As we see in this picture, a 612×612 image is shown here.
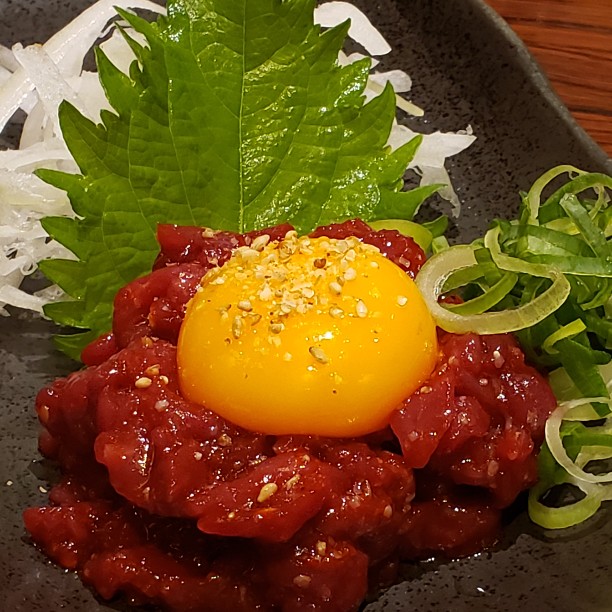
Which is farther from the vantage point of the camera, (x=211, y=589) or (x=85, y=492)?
(x=85, y=492)

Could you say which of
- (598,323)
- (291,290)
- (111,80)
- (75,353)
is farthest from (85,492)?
(598,323)

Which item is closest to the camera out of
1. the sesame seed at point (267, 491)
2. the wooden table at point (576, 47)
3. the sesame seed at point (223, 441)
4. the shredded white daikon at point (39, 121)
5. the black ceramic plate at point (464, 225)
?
the sesame seed at point (267, 491)

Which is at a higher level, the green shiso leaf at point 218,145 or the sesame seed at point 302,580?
the green shiso leaf at point 218,145

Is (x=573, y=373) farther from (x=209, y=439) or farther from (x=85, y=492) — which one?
(x=85, y=492)

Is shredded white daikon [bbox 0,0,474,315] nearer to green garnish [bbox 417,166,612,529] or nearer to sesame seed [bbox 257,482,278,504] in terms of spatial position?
green garnish [bbox 417,166,612,529]

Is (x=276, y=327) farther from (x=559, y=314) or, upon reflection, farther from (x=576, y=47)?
(x=576, y=47)

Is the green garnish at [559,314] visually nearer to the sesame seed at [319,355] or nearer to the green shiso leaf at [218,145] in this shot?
the sesame seed at [319,355]

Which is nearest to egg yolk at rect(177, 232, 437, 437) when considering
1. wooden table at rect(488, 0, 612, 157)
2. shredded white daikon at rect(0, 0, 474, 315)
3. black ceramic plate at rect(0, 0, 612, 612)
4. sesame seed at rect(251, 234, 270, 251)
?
sesame seed at rect(251, 234, 270, 251)

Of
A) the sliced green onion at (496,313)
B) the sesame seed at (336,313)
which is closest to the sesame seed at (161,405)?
the sesame seed at (336,313)
